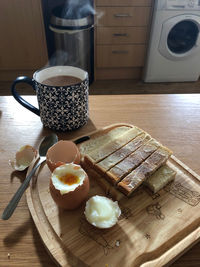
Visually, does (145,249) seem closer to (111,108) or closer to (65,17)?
(111,108)

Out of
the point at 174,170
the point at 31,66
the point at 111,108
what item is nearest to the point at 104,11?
the point at 31,66

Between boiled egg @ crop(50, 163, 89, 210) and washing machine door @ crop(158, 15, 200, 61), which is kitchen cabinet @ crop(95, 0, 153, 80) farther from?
boiled egg @ crop(50, 163, 89, 210)

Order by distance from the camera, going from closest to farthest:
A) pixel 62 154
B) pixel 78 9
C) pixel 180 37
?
pixel 62 154 → pixel 78 9 → pixel 180 37

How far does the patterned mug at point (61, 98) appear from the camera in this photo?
596mm

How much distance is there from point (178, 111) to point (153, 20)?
1.45 meters

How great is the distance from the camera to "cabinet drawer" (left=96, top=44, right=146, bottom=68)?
2.11m

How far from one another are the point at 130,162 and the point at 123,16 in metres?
1.78

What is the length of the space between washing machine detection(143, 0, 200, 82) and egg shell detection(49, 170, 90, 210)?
1883 millimetres

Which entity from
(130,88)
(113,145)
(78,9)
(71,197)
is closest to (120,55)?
(130,88)

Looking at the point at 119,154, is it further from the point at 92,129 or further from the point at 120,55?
the point at 120,55

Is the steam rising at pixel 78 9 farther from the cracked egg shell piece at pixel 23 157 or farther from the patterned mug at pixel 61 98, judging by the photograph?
the cracked egg shell piece at pixel 23 157

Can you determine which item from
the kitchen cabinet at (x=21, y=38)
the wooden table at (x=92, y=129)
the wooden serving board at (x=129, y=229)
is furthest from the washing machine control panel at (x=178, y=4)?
the wooden serving board at (x=129, y=229)

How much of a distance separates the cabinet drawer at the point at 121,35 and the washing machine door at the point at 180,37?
0.62ft

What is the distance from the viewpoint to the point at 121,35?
204 cm
